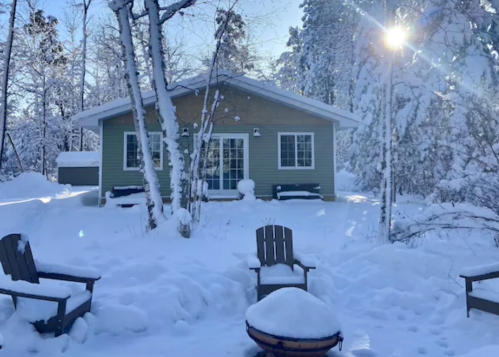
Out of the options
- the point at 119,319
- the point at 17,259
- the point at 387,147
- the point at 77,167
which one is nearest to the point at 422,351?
the point at 119,319

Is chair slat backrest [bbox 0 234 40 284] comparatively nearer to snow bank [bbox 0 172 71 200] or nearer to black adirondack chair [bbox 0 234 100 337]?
black adirondack chair [bbox 0 234 100 337]

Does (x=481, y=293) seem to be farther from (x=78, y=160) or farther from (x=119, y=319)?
(x=78, y=160)

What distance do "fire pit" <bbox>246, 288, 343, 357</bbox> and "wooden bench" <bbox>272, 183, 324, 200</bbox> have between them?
10636mm

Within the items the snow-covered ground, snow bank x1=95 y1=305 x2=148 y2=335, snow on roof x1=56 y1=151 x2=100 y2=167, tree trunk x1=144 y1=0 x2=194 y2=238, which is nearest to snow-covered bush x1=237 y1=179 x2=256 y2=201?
the snow-covered ground

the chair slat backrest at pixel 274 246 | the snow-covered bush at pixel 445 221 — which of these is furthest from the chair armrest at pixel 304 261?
the snow-covered bush at pixel 445 221

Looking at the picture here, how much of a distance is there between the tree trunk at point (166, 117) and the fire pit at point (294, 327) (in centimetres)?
461

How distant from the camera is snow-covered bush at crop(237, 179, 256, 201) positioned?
523 inches

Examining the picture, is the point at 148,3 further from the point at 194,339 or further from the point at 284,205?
the point at 284,205

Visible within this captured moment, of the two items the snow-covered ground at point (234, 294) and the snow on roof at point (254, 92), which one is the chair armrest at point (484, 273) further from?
the snow on roof at point (254, 92)

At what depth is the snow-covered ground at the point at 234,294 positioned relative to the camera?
3.33 meters

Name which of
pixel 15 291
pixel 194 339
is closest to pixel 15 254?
pixel 15 291

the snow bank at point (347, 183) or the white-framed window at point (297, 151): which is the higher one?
the white-framed window at point (297, 151)

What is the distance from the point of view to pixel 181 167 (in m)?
7.37

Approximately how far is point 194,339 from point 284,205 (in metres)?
9.05
